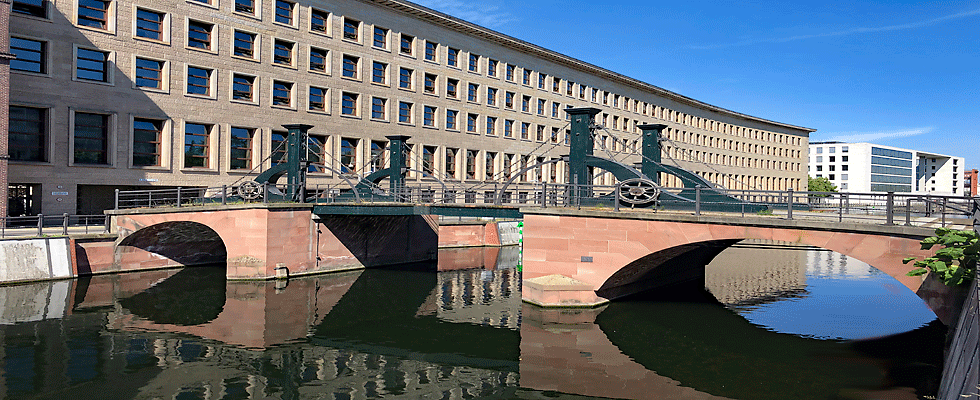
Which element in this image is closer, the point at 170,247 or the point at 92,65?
the point at 170,247

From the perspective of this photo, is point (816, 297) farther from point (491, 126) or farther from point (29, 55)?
point (29, 55)

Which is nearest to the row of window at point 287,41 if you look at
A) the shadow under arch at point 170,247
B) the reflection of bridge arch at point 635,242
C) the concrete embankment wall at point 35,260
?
the shadow under arch at point 170,247

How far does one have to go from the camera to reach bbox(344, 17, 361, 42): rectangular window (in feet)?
147

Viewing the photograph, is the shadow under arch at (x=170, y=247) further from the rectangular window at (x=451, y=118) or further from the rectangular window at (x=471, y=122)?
the rectangular window at (x=471, y=122)

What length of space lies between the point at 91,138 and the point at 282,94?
1134cm

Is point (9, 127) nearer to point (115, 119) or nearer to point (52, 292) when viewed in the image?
point (115, 119)

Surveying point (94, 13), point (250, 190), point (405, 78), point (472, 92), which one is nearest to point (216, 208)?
point (250, 190)

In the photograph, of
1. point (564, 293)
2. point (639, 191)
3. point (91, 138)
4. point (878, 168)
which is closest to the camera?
point (639, 191)

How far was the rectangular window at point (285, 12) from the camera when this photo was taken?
41344 mm

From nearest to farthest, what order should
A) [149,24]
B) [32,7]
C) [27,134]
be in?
1. [32,7]
2. [27,134]
3. [149,24]

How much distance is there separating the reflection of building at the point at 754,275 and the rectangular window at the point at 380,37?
2728 cm

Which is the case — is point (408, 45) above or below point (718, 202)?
above

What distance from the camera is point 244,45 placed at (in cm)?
3972

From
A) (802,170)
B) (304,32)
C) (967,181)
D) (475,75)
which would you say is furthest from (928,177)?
(304,32)
